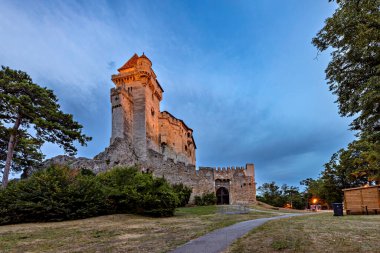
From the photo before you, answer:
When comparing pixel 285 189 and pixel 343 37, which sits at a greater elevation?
pixel 343 37

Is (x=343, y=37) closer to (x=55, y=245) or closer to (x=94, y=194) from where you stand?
(x=55, y=245)

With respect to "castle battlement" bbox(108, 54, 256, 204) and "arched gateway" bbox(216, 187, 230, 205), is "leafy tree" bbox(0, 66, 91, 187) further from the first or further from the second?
"arched gateway" bbox(216, 187, 230, 205)

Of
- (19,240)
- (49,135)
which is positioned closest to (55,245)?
(19,240)

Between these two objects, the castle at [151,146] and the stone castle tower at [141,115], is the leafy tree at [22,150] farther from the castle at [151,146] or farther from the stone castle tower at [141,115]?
the stone castle tower at [141,115]

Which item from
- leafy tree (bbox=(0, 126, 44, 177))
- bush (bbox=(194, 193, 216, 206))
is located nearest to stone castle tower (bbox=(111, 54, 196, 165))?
bush (bbox=(194, 193, 216, 206))

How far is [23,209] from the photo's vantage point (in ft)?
45.2

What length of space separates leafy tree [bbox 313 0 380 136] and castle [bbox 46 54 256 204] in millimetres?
23542

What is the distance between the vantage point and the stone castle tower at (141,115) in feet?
140

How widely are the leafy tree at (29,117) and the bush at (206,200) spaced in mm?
15442

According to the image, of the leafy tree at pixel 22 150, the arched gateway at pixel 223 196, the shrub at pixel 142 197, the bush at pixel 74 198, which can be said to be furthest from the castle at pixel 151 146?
the bush at pixel 74 198

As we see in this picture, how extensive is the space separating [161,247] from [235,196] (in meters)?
30.5

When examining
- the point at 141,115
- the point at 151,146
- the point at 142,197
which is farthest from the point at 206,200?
the point at 141,115

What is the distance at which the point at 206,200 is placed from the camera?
31.8m

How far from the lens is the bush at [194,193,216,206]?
31.6 meters
